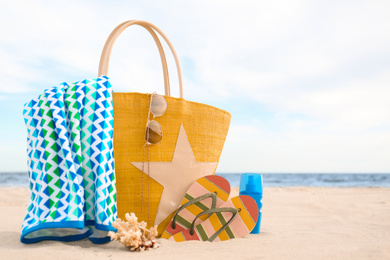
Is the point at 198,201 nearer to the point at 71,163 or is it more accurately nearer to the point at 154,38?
the point at 71,163

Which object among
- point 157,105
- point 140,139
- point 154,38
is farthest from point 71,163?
point 154,38

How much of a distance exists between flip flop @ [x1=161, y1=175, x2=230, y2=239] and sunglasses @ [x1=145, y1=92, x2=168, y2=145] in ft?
1.11

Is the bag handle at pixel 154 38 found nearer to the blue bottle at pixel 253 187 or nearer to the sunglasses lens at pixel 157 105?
the sunglasses lens at pixel 157 105

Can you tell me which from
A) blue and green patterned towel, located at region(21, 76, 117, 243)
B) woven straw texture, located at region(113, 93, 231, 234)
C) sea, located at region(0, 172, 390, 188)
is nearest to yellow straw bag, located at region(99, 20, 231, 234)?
woven straw texture, located at region(113, 93, 231, 234)

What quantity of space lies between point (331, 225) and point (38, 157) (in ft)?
6.60

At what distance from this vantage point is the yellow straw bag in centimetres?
160

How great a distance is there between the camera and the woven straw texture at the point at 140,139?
5.25 ft

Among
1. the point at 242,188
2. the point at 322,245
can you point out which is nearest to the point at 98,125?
the point at 242,188

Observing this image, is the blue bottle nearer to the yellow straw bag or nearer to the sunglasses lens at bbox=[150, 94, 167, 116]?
the yellow straw bag

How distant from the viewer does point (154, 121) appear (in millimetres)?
1626

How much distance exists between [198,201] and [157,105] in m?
0.56

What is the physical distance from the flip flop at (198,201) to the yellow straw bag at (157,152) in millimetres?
49

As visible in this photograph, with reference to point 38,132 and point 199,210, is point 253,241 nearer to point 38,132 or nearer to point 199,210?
point 199,210

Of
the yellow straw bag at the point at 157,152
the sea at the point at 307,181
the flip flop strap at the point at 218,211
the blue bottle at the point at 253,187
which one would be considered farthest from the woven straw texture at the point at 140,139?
the sea at the point at 307,181
